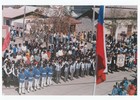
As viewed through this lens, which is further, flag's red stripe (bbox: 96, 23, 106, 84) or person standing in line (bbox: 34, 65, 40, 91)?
person standing in line (bbox: 34, 65, 40, 91)

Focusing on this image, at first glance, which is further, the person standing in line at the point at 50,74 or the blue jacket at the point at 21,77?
the person standing in line at the point at 50,74

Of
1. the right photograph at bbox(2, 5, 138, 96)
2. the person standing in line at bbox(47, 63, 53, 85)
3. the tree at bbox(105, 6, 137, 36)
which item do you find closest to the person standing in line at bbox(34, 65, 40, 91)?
the right photograph at bbox(2, 5, 138, 96)

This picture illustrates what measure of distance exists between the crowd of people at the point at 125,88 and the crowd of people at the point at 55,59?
22.2 inches

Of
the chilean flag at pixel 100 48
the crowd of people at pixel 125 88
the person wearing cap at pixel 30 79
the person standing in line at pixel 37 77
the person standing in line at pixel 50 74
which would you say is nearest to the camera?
the chilean flag at pixel 100 48

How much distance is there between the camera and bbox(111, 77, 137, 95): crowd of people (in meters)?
10.2

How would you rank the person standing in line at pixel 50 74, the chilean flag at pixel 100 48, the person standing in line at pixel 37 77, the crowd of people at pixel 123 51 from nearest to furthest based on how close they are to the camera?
the chilean flag at pixel 100 48 < the person standing in line at pixel 37 77 < the person standing in line at pixel 50 74 < the crowd of people at pixel 123 51

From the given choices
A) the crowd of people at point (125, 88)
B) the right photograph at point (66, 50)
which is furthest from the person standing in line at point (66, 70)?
the crowd of people at point (125, 88)

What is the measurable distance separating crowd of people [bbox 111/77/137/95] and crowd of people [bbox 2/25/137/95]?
56 cm

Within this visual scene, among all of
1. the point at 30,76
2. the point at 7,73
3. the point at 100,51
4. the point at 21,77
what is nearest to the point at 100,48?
the point at 100,51

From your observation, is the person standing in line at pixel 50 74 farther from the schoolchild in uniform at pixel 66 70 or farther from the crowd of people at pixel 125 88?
the crowd of people at pixel 125 88

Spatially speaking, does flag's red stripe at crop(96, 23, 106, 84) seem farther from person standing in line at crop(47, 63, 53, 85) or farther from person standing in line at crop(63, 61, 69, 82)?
person standing in line at crop(47, 63, 53, 85)

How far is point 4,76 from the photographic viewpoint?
34.0 ft

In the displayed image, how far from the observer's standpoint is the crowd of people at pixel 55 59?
10.4 meters

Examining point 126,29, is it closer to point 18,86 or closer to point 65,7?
point 65,7
